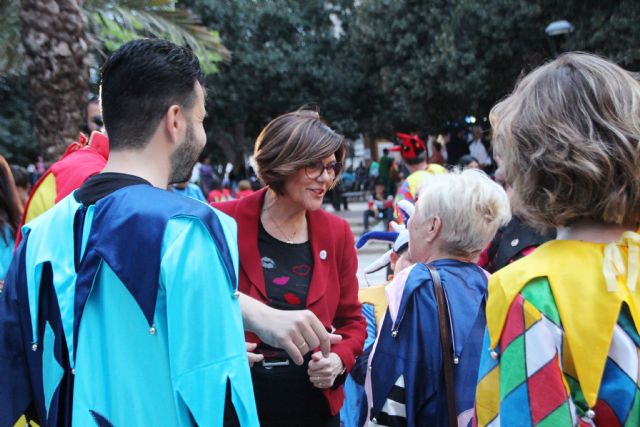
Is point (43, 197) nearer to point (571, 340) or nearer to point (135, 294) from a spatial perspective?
point (135, 294)

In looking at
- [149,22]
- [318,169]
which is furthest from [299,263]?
[149,22]

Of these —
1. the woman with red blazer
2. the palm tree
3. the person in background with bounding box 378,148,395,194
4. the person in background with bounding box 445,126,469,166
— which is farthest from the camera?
the person in background with bounding box 445,126,469,166

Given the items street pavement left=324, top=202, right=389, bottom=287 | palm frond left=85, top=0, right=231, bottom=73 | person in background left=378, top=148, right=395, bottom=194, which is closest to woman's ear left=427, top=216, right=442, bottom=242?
street pavement left=324, top=202, right=389, bottom=287

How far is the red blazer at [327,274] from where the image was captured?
9.16 feet

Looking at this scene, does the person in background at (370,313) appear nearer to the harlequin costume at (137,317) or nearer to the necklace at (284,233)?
the necklace at (284,233)

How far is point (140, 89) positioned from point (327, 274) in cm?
134

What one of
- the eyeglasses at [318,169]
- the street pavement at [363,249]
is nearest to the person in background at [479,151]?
the street pavement at [363,249]

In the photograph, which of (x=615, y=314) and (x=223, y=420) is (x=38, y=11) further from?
(x=615, y=314)

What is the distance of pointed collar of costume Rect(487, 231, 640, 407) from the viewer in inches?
55.4

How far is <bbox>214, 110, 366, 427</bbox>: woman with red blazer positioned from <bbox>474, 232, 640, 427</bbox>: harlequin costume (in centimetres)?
126

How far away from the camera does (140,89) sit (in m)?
1.80

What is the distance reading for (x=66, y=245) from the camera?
1.71 metres

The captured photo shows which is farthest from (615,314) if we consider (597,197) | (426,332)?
(426,332)

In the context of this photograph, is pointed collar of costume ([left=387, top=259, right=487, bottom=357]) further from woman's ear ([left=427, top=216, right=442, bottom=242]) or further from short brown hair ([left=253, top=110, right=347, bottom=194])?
short brown hair ([left=253, top=110, right=347, bottom=194])
